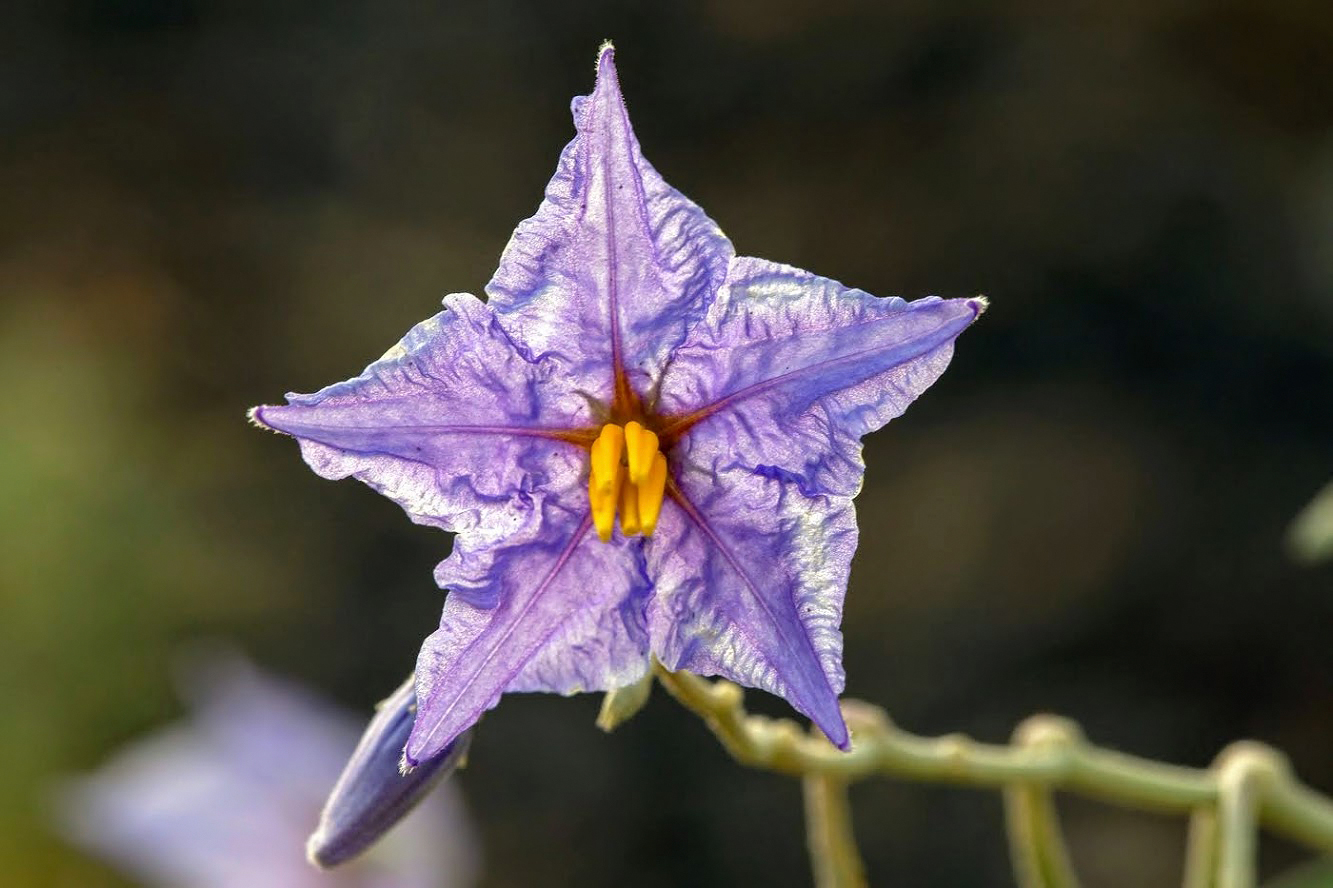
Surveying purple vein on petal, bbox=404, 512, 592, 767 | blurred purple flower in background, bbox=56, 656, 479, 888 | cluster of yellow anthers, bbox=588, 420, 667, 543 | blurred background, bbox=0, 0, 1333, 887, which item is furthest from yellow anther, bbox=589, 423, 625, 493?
blurred background, bbox=0, 0, 1333, 887

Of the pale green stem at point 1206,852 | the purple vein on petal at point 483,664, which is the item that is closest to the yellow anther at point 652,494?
the purple vein on petal at point 483,664

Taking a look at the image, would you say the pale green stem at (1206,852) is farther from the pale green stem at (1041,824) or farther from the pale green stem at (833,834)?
the pale green stem at (833,834)

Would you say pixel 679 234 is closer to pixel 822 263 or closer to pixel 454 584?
A: pixel 454 584

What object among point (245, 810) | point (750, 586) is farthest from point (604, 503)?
point (245, 810)

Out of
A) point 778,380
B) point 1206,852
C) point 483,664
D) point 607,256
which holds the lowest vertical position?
point 1206,852

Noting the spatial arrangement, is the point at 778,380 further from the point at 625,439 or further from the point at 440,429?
the point at 440,429

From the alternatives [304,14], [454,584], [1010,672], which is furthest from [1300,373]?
[454,584]
